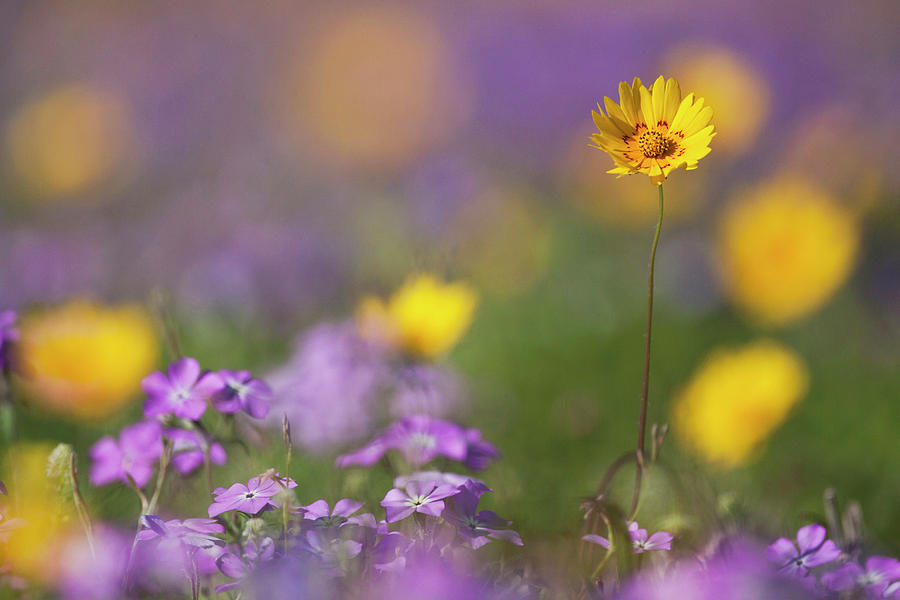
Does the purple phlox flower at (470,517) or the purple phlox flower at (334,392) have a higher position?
the purple phlox flower at (334,392)

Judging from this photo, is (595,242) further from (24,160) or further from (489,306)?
(24,160)

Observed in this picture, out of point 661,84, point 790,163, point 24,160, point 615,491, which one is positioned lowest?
point 615,491

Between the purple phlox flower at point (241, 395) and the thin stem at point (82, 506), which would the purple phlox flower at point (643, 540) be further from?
the thin stem at point (82, 506)

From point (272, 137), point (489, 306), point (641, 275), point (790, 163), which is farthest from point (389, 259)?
point (272, 137)

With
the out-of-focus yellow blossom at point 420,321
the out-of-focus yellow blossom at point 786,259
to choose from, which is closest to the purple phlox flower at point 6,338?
the out-of-focus yellow blossom at point 420,321

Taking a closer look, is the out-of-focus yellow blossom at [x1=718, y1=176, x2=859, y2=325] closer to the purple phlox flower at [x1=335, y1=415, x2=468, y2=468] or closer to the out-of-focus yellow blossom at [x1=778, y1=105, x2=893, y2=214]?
the out-of-focus yellow blossom at [x1=778, y1=105, x2=893, y2=214]

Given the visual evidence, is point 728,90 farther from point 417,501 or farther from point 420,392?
point 417,501
